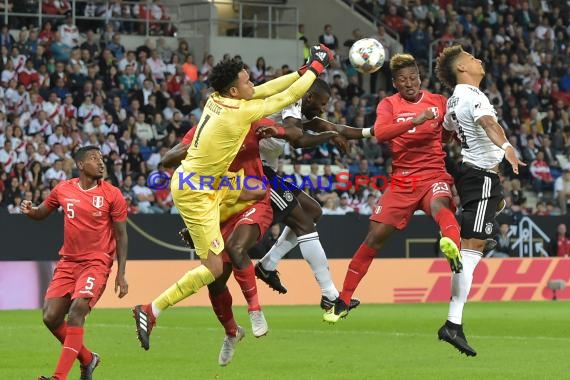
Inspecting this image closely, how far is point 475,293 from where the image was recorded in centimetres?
2545

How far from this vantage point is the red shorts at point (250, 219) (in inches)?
512

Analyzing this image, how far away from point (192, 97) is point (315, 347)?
1459cm

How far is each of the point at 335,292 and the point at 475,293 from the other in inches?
472

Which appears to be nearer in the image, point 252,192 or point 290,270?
point 252,192

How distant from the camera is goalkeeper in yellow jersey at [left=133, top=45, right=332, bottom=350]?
12.0 m

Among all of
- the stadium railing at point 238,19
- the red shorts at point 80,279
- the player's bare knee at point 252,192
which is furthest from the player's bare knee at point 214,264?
the stadium railing at point 238,19

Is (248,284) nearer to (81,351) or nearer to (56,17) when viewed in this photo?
(81,351)

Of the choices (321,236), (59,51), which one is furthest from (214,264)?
(59,51)

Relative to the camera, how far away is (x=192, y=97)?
29.5 meters

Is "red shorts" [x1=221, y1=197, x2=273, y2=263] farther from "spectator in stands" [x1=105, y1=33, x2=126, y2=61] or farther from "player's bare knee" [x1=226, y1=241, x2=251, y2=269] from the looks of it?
"spectator in stands" [x1=105, y1=33, x2=126, y2=61]

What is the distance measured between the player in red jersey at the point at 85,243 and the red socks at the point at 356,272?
2.55m

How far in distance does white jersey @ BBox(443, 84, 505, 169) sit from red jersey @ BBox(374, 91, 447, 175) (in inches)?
25.8

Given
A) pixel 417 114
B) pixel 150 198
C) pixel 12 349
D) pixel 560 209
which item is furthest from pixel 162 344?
pixel 560 209

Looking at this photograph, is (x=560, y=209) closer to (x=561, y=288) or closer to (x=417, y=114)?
(x=561, y=288)
